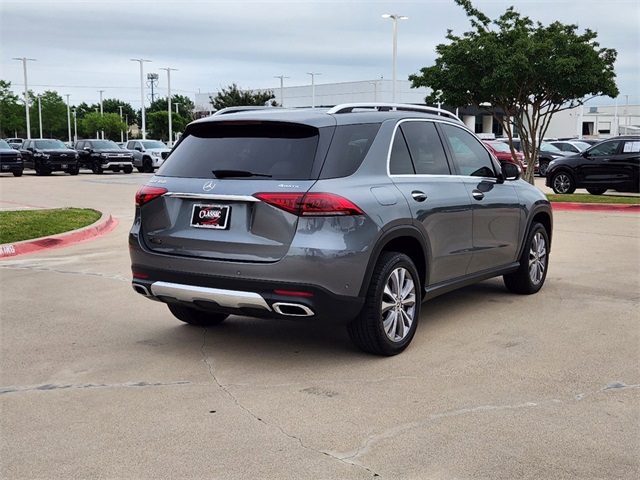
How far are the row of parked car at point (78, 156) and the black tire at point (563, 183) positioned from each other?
18980mm

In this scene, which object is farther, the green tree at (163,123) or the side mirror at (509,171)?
the green tree at (163,123)

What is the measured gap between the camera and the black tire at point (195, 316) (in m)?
6.59

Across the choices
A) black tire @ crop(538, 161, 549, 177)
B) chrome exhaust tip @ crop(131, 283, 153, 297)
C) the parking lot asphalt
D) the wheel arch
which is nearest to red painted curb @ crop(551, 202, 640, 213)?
the parking lot asphalt

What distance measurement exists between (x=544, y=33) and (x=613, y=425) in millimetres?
18675

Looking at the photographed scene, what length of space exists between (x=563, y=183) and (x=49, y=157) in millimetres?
24108

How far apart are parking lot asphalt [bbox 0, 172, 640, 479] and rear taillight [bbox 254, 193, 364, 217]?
1143 mm

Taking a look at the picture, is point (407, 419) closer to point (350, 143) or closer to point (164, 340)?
point (350, 143)

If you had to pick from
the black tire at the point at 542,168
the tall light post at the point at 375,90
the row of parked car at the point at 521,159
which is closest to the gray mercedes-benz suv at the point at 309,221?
the row of parked car at the point at 521,159

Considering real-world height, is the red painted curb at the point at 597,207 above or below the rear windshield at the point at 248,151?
below

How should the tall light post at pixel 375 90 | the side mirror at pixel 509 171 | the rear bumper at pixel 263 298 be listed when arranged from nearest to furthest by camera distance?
the rear bumper at pixel 263 298 → the side mirror at pixel 509 171 → the tall light post at pixel 375 90

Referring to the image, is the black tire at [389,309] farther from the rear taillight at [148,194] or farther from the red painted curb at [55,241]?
the red painted curb at [55,241]

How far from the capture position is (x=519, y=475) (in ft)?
12.3

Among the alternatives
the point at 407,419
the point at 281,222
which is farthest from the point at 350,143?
the point at 407,419

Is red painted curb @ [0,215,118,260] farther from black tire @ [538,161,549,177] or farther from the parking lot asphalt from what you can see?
black tire @ [538,161,549,177]
